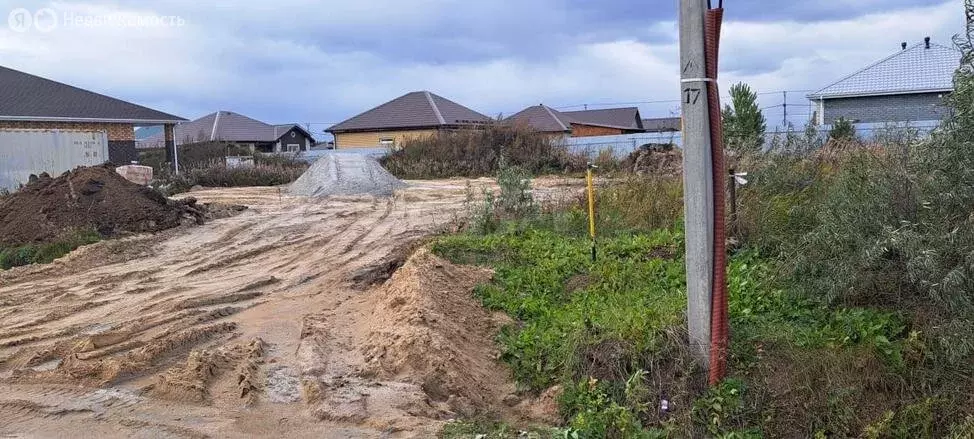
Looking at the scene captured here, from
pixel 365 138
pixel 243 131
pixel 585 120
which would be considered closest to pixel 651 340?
pixel 365 138

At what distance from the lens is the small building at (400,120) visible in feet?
144

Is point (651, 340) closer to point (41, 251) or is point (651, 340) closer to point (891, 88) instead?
point (41, 251)

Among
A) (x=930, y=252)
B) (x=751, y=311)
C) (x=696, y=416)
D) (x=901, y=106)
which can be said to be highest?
(x=901, y=106)

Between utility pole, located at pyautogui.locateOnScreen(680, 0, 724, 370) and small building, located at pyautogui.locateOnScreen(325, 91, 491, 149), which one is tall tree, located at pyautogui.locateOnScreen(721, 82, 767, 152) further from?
small building, located at pyautogui.locateOnScreen(325, 91, 491, 149)

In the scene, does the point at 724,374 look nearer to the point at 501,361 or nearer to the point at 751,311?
the point at 751,311

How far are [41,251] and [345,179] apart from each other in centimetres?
1028

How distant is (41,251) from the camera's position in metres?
11.3

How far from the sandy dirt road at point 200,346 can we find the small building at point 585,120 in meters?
37.1

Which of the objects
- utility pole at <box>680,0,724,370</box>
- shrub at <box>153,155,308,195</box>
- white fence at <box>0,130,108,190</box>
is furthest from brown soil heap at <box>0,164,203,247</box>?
utility pole at <box>680,0,724,370</box>

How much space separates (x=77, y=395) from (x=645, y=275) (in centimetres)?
474

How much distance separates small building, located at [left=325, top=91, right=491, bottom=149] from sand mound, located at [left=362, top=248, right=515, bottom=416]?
3581 centimetres

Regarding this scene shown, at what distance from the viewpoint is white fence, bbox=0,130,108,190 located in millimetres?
22297

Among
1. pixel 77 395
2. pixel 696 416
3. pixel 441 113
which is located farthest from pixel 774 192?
A: pixel 441 113

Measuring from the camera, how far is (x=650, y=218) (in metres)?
9.27
